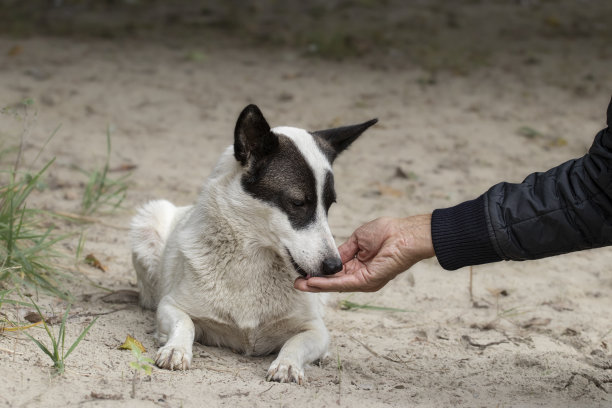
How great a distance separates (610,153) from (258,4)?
28.7 feet

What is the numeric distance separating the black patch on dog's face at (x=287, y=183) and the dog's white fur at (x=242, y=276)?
33mm

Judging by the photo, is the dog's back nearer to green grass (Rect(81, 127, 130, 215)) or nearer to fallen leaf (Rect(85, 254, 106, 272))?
fallen leaf (Rect(85, 254, 106, 272))

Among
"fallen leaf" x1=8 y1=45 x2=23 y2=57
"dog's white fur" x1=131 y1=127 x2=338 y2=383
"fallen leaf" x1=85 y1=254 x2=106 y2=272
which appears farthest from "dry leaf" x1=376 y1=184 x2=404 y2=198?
"fallen leaf" x1=8 y1=45 x2=23 y2=57

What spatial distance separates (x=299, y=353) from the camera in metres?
3.76

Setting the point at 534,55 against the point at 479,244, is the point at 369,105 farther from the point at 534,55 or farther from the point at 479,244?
the point at 479,244

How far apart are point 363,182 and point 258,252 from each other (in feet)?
9.23

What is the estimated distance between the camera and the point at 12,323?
11.7 feet

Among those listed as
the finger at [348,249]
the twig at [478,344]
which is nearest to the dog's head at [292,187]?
the finger at [348,249]

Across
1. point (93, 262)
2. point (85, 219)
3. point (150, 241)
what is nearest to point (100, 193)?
A: point (85, 219)

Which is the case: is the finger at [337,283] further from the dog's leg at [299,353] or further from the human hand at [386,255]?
the dog's leg at [299,353]

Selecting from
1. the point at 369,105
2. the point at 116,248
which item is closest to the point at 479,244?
the point at 116,248

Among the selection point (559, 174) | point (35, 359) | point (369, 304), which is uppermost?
point (559, 174)

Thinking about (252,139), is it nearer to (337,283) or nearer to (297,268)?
(297,268)

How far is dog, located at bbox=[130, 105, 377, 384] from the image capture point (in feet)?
12.3
